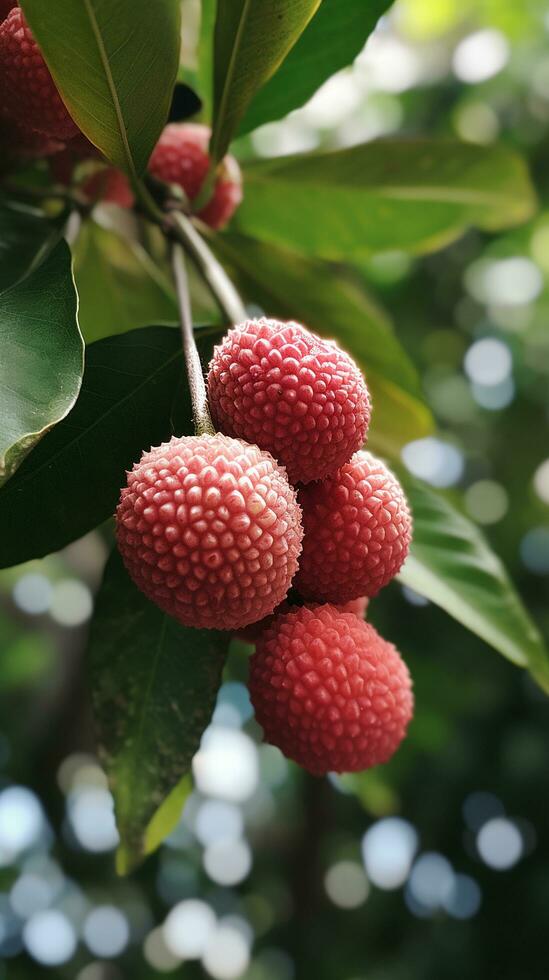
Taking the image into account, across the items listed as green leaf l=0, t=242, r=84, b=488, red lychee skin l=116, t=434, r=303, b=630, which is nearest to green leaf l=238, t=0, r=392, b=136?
green leaf l=0, t=242, r=84, b=488

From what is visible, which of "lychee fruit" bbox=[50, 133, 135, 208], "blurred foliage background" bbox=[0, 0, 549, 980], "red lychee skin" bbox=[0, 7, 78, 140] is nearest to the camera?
"red lychee skin" bbox=[0, 7, 78, 140]

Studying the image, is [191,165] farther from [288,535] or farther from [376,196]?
[288,535]

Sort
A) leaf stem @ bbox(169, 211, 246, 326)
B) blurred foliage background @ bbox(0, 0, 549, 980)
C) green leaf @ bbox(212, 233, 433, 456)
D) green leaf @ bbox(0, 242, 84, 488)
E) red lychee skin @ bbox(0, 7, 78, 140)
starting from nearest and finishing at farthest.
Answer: green leaf @ bbox(0, 242, 84, 488), red lychee skin @ bbox(0, 7, 78, 140), leaf stem @ bbox(169, 211, 246, 326), green leaf @ bbox(212, 233, 433, 456), blurred foliage background @ bbox(0, 0, 549, 980)

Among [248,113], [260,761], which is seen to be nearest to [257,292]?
[248,113]

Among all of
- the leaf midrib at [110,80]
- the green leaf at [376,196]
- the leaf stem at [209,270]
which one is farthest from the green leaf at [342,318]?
the leaf midrib at [110,80]

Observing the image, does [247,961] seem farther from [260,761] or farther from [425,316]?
[425,316]

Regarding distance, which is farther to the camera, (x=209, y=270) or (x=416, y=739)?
(x=416, y=739)

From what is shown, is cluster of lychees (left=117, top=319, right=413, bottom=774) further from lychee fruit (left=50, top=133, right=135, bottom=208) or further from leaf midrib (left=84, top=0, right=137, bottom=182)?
lychee fruit (left=50, top=133, right=135, bottom=208)

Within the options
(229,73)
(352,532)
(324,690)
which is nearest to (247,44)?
(229,73)
